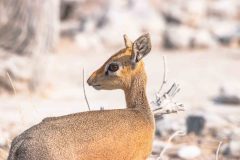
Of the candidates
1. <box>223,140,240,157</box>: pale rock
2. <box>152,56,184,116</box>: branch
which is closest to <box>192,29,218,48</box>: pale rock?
<box>223,140,240,157</box>: pale rock

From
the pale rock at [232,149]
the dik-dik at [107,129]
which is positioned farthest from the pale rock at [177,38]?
the dik-dik at [107,129]

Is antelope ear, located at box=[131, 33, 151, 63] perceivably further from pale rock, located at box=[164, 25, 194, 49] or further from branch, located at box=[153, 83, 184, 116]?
pale rock, located at box=[164, 25, 194, 49]

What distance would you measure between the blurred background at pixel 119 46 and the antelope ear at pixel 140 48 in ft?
5.39

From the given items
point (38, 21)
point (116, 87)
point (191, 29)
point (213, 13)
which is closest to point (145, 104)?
point (116, 87)

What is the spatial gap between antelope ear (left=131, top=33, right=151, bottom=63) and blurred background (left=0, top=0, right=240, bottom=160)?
164 cm

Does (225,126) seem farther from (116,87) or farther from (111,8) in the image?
(111,8)

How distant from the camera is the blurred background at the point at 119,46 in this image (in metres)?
10.7

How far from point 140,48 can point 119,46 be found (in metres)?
13.9

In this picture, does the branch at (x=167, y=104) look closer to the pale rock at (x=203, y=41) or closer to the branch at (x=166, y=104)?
the branch at (x=166, y=104)

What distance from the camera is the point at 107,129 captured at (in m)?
5.74

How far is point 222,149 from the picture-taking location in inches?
390

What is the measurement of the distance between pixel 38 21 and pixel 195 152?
203 inches

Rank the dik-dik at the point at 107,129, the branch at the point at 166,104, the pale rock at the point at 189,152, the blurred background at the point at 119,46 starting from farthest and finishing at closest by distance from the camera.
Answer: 1. the blurred background at the point at 119,46
2. the pale rock at the point at 189,152
3. the branch at the point at 166,104
4. the dik-dik at the point at 107,129

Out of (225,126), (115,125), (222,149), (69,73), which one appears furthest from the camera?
(69,73)
